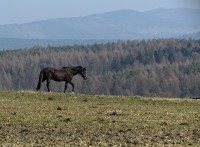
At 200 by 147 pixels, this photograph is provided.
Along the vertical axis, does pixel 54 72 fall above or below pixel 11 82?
above

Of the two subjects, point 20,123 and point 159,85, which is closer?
point 20,123

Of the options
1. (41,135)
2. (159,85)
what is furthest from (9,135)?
(159,85)

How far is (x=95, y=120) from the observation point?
67.5 feet

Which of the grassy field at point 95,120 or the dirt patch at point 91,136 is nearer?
the dirt patch at point 91,136

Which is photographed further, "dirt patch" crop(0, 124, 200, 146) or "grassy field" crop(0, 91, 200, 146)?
"grassy field" crop(0, 91, 200, 146)

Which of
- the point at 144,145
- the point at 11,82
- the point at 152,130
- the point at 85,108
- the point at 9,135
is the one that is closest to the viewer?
the point at 144,145

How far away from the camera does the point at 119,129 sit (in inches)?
726

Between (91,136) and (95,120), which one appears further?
(95,120)

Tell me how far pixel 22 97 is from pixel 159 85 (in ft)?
443

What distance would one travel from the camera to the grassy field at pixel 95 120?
1608 centimetres

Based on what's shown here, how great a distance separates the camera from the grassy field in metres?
16.1

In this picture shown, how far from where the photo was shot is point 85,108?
82.2 feet

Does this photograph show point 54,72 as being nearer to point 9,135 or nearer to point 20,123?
point 20,123

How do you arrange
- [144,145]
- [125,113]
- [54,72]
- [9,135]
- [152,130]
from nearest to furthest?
[144,145]
[9,135]
[152,130]
[125,113]
[54,72]
